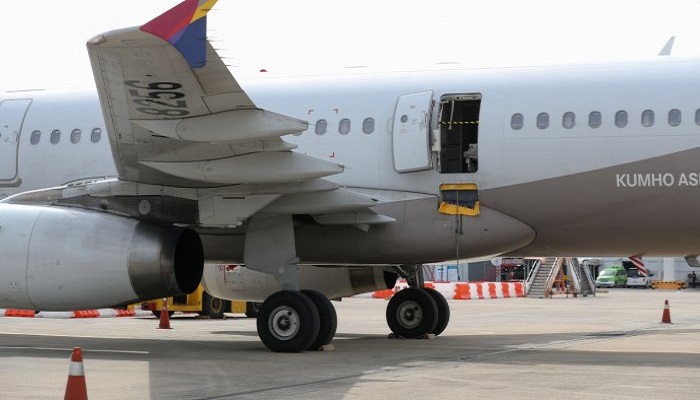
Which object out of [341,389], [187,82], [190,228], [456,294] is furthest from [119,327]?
[456,294]

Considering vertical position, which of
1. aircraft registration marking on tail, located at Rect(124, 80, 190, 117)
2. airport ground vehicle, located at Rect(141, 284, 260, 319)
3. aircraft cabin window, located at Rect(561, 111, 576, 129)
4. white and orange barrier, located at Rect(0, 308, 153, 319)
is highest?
aircraft cabin window, located at Rect(561, 111, 576, 129)

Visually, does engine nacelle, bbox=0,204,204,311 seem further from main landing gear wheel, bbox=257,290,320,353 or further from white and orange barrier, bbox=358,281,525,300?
white and orange barrier, bbox=358,281,525,300

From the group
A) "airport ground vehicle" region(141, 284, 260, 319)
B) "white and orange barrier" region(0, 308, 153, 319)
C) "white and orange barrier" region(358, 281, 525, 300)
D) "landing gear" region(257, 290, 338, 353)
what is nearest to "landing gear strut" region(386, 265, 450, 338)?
"landing gear" region(257, 290, 338, 353)

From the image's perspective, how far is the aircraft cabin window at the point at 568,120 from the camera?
51.9 feet

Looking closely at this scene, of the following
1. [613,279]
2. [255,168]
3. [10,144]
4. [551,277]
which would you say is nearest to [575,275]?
[551,277]

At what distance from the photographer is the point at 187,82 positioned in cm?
1362

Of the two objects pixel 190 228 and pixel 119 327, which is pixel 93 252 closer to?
pixel 190 228

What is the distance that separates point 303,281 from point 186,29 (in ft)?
25.6

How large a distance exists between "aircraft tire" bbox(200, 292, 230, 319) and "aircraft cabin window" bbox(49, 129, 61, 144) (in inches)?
439

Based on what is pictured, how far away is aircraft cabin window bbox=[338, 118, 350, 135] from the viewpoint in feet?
55.6

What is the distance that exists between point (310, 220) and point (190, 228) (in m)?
1.81

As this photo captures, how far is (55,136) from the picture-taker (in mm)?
18156

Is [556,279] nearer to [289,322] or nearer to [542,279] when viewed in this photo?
[542,279]

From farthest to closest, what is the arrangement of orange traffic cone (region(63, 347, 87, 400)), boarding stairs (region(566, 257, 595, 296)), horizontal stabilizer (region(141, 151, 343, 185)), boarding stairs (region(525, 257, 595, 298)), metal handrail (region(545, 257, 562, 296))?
boarding stairs (region(566, 257, 595, 296))
boarding stairs (region(525, 257, 595, 298))
metal handrail (region(545, 257, 562, 296))
horizontal stabilizer (region(141, 151, 343, 185))
orange traffic cone (region(63, 347, 87, 400))
